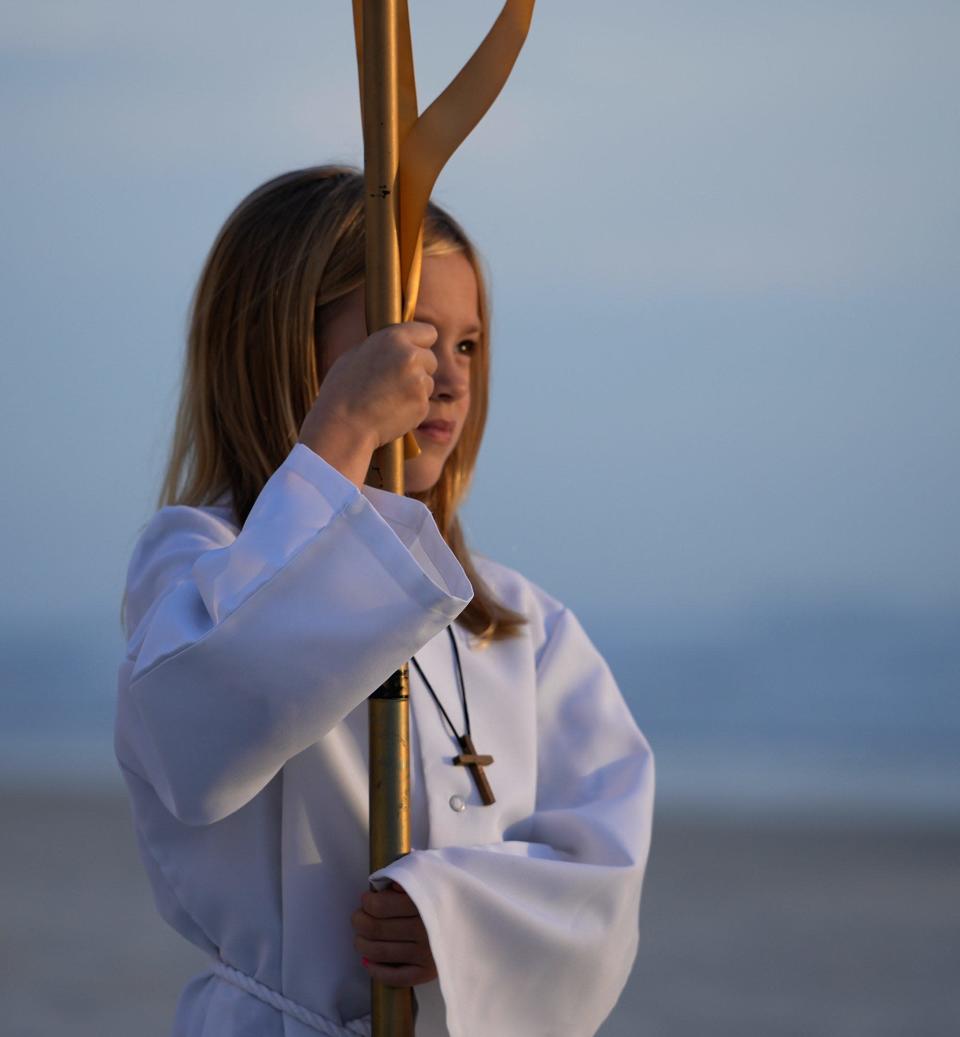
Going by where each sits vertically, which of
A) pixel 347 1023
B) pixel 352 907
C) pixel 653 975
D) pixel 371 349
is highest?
pixel 371 349

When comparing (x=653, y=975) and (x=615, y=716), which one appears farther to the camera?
(x=653, y=975)

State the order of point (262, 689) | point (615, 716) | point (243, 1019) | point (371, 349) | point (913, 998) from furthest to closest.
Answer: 1. point (913, 998)
2. point (615, 716)
3. point (243, 1019)
4. point (371, 349)
5. point (262, 689)

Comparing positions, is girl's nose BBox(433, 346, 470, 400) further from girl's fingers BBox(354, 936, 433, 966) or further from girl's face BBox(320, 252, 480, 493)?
girl's fingers BBox(354, 936, 433, 966)

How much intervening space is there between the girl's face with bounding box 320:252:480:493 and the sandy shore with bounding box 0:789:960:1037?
4.03 m

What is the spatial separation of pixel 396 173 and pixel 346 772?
732 millimetres

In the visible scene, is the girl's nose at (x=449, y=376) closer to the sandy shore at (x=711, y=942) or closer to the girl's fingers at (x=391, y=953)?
the girl's fingers at (x=391, y=953)

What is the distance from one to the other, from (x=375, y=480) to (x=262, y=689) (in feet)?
1.61

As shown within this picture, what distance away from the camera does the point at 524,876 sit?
2.28 metres

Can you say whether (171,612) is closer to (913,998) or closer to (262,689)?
(262,689)

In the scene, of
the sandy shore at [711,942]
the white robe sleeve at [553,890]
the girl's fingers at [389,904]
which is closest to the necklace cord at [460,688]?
A: the white robe sleeve at [553,890]

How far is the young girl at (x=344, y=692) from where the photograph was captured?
1.90 m

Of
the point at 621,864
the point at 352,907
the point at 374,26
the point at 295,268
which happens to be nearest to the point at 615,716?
the point at 621,864

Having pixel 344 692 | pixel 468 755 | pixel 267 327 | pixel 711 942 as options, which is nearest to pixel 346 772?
pixel 468 755

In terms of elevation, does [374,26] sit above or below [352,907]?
above
